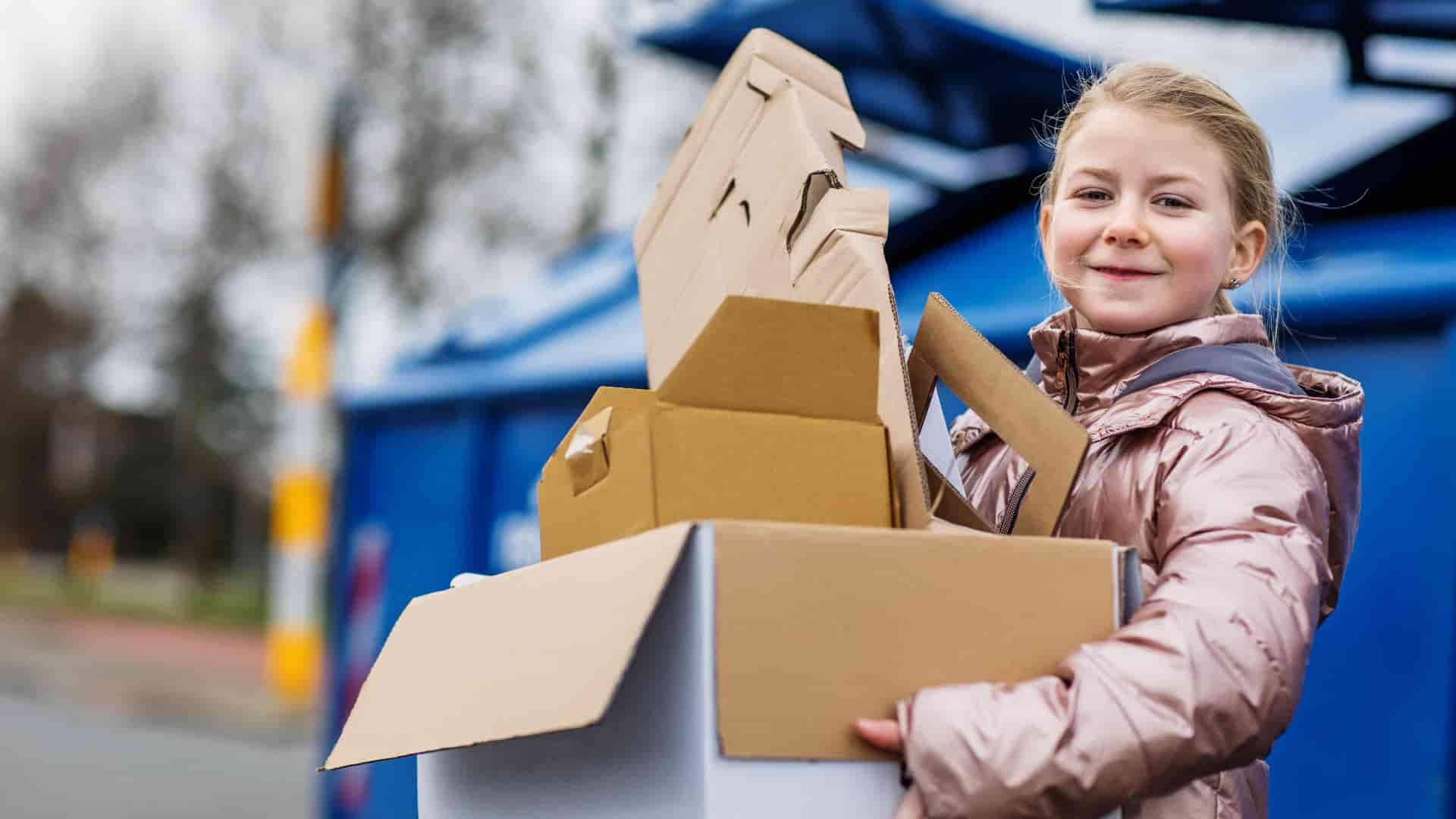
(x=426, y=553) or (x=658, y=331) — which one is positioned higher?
(x=426, y=553)

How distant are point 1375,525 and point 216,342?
2526 cm

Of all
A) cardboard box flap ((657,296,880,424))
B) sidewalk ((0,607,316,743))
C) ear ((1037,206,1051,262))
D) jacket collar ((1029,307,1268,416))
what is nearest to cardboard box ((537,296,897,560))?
cardboard box flap ((657,296,880,424))

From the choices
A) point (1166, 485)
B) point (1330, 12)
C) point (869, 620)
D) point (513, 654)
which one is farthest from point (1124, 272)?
point (1330, 12)

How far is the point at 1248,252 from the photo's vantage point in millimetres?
1679

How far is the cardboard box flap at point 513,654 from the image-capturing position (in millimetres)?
1201

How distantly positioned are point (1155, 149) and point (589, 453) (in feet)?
2.05

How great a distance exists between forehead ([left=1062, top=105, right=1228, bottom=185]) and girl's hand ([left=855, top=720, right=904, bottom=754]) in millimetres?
651

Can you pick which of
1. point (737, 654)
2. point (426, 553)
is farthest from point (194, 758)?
point (737, 654)

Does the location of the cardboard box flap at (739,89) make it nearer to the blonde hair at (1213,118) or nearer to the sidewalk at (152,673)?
the blonde hair at (1213,118)

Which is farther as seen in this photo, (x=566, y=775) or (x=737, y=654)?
(x=566, y=775)

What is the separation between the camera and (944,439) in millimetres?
1595

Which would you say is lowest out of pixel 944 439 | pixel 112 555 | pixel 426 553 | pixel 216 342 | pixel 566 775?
pixel 566 775

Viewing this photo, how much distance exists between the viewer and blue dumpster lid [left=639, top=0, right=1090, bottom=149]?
3.73 metres

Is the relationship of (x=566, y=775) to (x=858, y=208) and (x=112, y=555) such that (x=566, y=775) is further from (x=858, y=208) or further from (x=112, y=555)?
(x=112, y=555)
